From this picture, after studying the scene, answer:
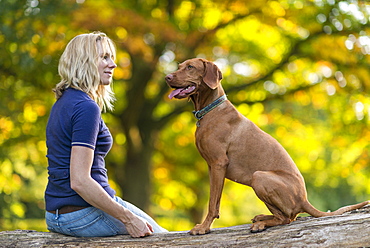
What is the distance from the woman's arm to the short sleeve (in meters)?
0.05

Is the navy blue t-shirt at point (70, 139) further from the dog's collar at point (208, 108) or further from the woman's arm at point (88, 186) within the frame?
the dog's collar at point (208, 108)

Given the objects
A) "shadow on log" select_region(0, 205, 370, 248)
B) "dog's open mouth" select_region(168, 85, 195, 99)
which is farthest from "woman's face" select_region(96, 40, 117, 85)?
"shadow on log" select_region(0, 205, 370, 248)

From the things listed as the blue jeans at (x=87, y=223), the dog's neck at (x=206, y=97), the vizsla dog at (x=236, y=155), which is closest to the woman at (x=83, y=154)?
the blue jeans at (x=87, y=223)

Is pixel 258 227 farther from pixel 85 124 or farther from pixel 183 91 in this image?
pixel 85 124

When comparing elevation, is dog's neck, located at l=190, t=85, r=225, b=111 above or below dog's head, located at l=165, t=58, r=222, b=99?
below

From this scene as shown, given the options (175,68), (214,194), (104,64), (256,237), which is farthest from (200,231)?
(175,68)

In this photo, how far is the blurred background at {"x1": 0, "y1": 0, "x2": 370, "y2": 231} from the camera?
8836 millimetres

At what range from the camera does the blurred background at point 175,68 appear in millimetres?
8836

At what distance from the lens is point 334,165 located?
47.4ft

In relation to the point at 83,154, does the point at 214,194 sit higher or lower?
lower

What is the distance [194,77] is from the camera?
3764 mm

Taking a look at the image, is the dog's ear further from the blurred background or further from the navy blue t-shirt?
the blurred background

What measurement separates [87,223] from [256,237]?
4.27 ft

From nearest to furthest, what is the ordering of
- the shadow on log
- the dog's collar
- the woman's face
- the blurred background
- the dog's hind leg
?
the shadow on log → the dog's hind leg → the woman's face → the dog's collar → the blurred background
